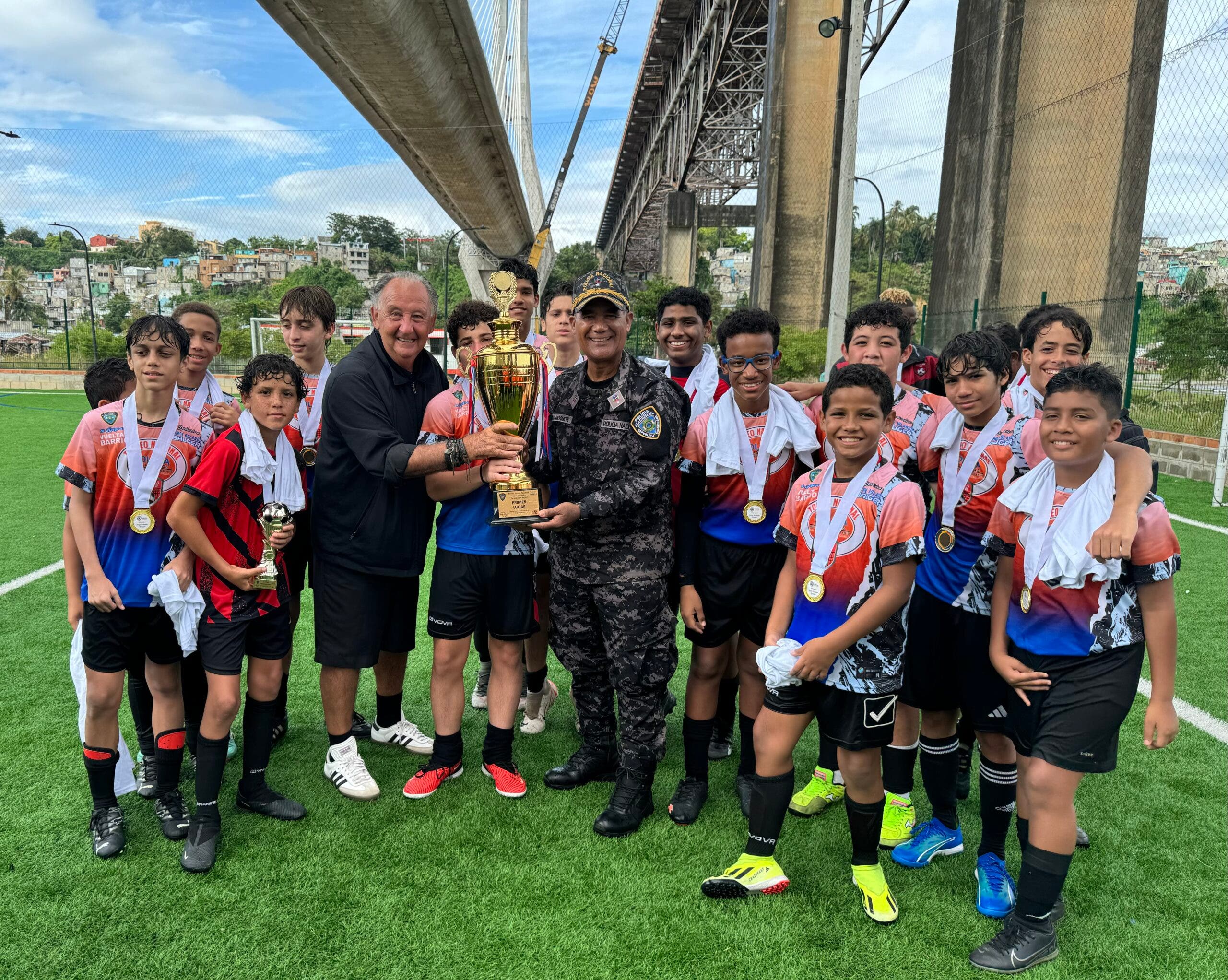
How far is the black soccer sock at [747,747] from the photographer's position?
133 inches

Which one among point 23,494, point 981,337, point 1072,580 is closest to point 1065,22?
point 981,337

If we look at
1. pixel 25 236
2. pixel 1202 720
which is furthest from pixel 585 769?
pixel 25 236

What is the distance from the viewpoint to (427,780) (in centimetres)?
340

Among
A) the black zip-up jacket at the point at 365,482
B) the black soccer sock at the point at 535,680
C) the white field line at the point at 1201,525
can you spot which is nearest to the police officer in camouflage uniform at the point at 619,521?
the black zip-up jacket at the point at 365,482

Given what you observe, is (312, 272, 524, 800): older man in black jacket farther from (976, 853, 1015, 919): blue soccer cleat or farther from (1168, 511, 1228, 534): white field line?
(1168, 511, 1228, 534): white field line

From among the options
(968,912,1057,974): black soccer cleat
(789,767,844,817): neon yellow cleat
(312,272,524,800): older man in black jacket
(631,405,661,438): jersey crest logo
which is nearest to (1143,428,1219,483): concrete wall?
(789,767,844,817): neon yellow cleat

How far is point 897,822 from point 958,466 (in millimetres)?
1385

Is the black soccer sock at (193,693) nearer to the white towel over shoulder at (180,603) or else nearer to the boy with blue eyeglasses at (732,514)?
the white towel over shoulder at (180,603)

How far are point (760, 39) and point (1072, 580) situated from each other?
109 ft

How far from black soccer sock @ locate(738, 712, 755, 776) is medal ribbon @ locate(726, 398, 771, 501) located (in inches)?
39.5

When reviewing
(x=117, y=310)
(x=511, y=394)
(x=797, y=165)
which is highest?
(x=797, y=165)

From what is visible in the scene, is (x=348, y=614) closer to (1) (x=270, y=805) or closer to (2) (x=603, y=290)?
(1) (x=270, y=805)

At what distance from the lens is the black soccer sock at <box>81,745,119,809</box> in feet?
9.59

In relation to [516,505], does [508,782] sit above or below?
below
